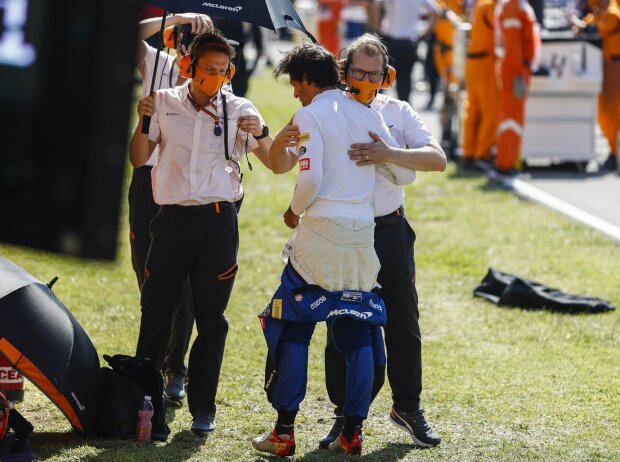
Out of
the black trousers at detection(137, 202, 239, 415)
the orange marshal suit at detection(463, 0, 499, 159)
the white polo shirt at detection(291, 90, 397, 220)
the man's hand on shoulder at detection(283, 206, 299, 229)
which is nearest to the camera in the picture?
the white polo shirt at detection(291, 90, 397, 220)

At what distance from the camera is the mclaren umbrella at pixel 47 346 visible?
560cm

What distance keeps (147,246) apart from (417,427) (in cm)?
174

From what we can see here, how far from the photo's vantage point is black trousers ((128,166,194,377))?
21.7ft

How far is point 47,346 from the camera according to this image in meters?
5.71

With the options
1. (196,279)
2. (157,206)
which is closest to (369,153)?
(196,279)

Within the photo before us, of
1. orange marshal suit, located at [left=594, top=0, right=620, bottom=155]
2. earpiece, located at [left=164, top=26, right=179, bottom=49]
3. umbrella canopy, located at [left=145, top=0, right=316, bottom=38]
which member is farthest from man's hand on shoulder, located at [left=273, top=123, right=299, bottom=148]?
orange marshal suit, located at [left=594, top=0, right=620, bottom=155]


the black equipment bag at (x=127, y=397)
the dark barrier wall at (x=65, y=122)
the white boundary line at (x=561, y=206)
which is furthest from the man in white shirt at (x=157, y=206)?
the white boundary line at (x=561, y=206)

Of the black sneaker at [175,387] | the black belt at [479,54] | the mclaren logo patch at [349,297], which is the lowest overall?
the black sneaker at [175,387]

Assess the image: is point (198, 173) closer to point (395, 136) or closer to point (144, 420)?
point (395, 136)

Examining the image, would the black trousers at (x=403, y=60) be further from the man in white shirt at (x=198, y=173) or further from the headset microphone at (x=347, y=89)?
the headset microphone at (x=347, y=89)

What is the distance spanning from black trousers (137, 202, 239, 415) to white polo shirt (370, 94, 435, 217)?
743mm

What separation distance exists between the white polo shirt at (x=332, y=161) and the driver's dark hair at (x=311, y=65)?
2.9 inches

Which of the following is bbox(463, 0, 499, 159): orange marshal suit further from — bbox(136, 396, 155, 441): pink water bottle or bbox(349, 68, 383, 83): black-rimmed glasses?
bbox(136, 396, 155, 441): pink water bottle

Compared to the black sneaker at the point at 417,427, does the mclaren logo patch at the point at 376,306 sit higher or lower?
higher
